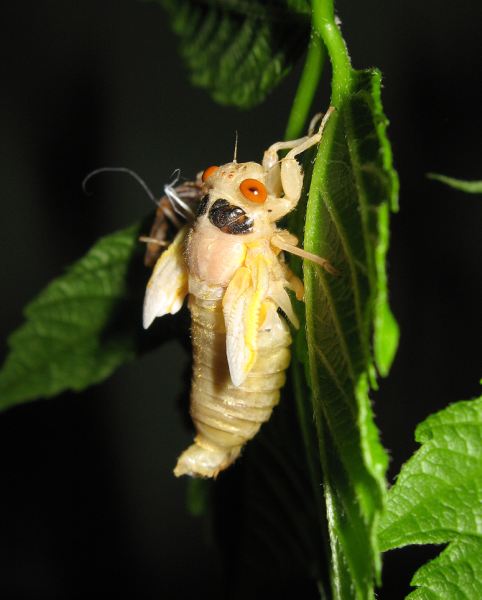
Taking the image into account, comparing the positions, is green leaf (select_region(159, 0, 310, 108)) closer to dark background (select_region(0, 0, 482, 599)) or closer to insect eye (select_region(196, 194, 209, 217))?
insect eye (select_region(196, 194, 209, 217))

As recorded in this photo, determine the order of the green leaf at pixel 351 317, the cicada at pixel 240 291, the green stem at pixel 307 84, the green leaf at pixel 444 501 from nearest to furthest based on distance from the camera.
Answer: the green leaf at pixel 351 317 < the green leaf at pixel 444 501 < the green stem at pixel 307 84 < the cicada at pixel 240 291

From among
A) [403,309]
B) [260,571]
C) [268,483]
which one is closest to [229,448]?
[268,483]

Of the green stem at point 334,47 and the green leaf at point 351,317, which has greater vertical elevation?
the green stem at point 334,47

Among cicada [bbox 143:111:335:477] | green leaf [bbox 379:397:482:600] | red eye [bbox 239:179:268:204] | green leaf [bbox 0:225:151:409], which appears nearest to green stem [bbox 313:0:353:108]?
cicada [bbox 143:111:335:477]

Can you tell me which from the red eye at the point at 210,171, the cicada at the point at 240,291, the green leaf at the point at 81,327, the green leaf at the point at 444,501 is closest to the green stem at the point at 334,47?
the cicada at the point at 240,291

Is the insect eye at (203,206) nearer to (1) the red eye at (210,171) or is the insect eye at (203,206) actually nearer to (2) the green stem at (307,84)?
(1) the red eye at (210,171)

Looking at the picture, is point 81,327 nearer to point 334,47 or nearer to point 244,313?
point 244,313
